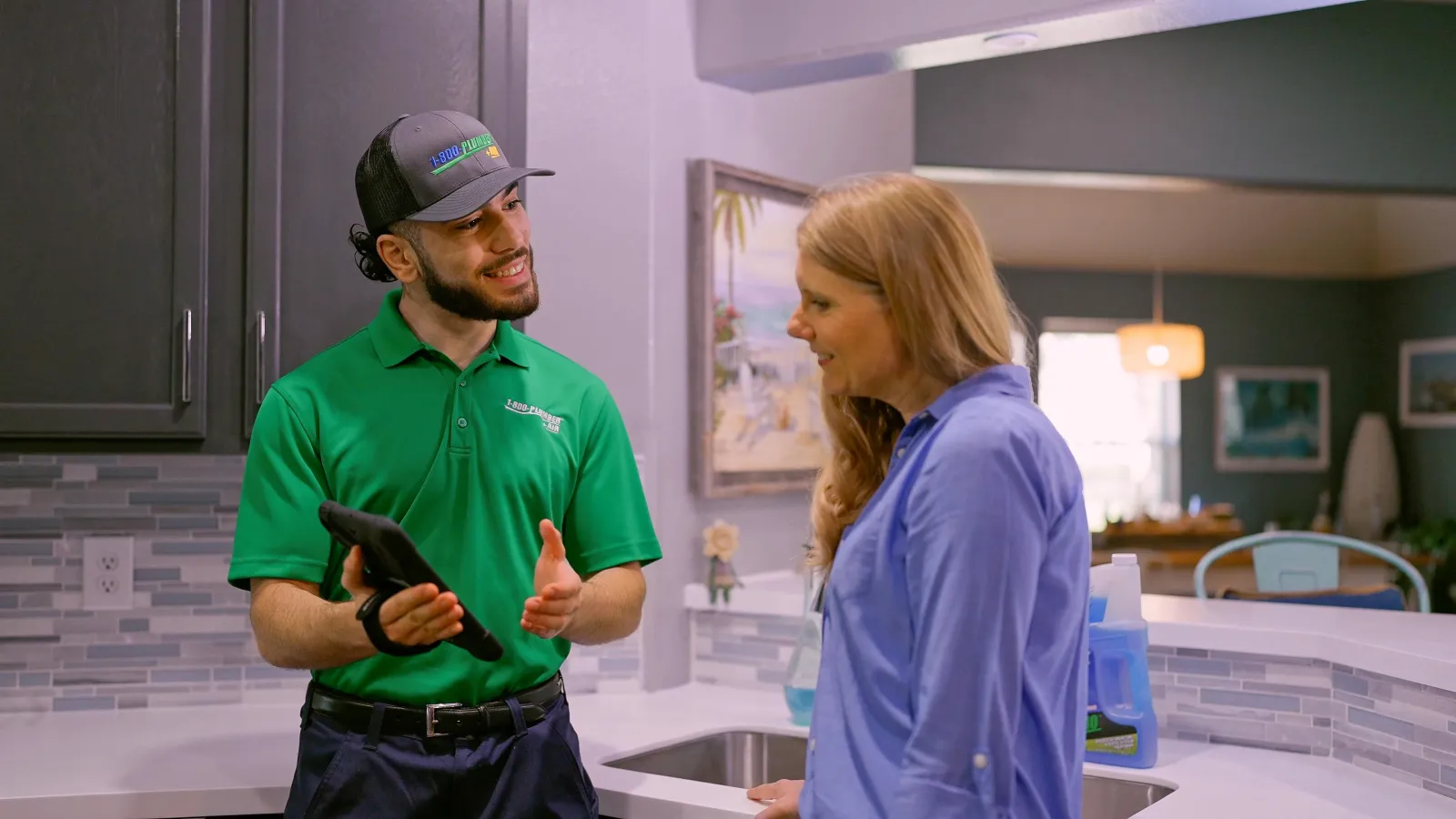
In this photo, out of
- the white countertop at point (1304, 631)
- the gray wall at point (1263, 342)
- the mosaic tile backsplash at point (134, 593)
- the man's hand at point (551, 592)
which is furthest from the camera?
the gray wall at point (1263, 342)

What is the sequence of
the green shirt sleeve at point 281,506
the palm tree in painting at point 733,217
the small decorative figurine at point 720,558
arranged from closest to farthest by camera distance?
the green shirt sleeve at point 281,506 < the small decorative figurine at point 720,558 < the palm tree in painting at point 733,217

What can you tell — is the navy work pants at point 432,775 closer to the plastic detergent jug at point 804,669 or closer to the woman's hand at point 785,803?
the woman's hand at point 785,803

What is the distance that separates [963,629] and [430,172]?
101cm

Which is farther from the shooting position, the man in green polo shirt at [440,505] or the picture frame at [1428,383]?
the picture frame at [1428,383]

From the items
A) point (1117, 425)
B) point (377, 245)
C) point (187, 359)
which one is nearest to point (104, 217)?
point (187, 359)

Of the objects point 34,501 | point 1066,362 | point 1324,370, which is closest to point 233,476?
point 34,501

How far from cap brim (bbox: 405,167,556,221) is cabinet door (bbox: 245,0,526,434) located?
505mm

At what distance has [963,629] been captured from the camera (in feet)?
3.70

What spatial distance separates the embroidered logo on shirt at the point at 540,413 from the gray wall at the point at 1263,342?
799cm

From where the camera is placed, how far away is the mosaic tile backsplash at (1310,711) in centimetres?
199

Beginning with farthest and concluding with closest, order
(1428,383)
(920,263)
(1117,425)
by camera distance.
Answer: (1117,425) < (1428,383) < (920,263)

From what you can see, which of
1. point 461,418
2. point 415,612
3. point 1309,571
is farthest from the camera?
point 1309,571

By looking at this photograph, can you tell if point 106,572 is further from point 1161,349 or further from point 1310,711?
point 1161,349

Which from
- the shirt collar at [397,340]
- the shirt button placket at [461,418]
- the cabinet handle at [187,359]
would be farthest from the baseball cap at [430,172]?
the cabinet handle at [187,359]
